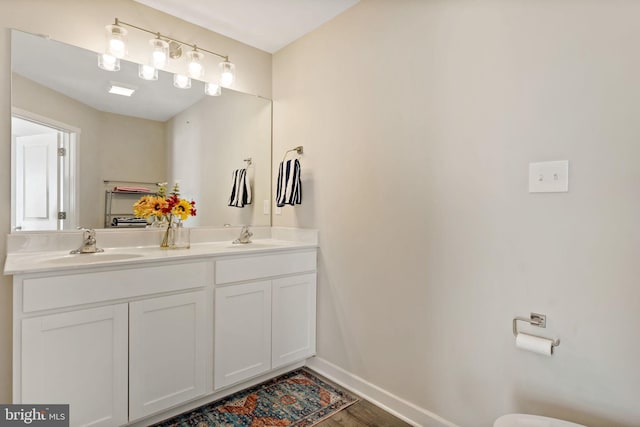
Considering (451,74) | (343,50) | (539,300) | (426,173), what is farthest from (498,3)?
(539,300)

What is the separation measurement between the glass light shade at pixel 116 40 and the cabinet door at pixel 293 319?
5.40 ft

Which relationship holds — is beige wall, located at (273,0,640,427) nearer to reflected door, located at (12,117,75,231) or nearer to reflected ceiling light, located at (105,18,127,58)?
reflected ceiling light, located at (105,18,127,58)

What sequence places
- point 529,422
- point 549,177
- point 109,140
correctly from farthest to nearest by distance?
point 109,140, point 549,177, point 529,422

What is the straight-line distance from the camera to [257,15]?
7.07 ft

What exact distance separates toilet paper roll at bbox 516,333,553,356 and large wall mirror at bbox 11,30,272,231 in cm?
193

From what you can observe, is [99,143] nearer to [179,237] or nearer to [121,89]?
[121,89]

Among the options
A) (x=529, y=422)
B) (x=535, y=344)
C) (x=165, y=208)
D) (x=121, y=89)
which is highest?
(x=121, y=89)

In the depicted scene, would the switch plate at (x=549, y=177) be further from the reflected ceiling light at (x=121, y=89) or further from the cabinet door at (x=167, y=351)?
the reflected ceiling light at (x=121, y=89)

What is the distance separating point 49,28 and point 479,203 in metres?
2.38

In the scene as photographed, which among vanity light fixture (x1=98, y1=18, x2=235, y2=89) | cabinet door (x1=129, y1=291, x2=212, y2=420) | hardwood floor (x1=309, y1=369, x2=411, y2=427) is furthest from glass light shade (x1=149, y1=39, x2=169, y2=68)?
hardwood floor (x1=309, y1=369, x2=411, y2=427)

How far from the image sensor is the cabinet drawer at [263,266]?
6.09 feet

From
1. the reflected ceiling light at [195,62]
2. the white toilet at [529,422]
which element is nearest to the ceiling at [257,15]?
the reflected ceiling light at [195,62]

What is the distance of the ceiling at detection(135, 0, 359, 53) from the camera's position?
2035 mm

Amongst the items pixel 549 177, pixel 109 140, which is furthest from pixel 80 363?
pixel 549 177
